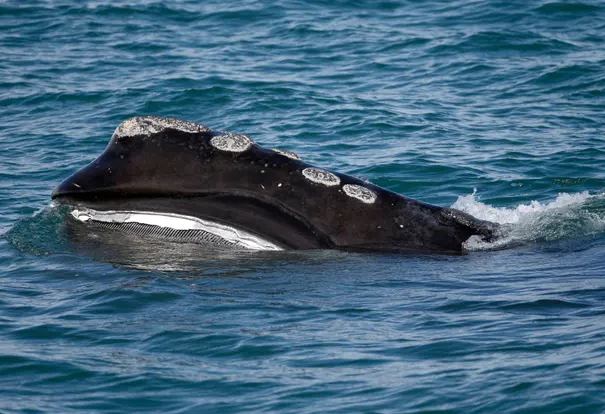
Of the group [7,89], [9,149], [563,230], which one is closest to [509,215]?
[563,230]

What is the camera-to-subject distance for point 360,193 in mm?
9453

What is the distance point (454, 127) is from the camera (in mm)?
16781

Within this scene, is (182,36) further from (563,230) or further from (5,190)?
(563,230)

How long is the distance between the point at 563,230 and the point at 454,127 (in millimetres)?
6508

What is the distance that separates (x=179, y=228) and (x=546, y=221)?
3560 millimetres

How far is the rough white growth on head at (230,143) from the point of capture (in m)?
9.38

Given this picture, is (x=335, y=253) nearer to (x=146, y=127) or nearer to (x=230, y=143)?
(x=230, y=143)

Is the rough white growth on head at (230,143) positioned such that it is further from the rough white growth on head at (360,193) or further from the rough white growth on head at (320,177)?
the rough white growth on head at (360,193)

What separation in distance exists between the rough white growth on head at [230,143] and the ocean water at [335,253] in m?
0.93

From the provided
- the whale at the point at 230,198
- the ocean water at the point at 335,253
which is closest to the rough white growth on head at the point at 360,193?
the whale at the point at 230,198

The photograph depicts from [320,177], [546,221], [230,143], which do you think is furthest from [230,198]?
[546,221]

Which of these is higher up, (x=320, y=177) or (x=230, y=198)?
(x=320, y=177)

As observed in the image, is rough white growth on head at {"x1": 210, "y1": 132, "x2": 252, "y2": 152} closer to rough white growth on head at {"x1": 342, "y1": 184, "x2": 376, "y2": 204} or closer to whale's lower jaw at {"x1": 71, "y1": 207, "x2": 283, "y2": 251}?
whale's lower jaw at {"x1": 71, "y1": 207, "x2": 283, "y2": 251}

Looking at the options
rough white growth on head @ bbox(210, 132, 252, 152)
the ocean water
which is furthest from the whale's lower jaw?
rough white growth on head @ bbox(210, 132, 252, 152)
